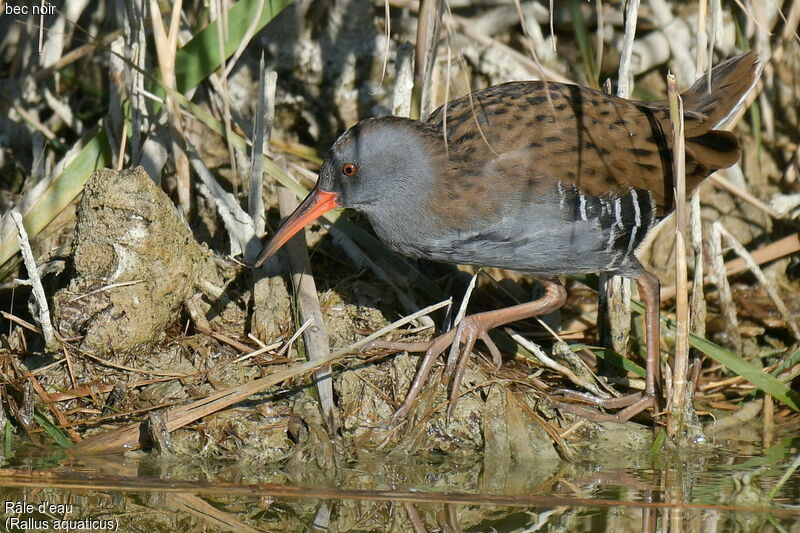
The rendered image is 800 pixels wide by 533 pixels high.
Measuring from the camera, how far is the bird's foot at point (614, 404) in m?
4.00

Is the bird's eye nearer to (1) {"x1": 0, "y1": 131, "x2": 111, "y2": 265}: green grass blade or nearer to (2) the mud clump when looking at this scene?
(2) the mud clump

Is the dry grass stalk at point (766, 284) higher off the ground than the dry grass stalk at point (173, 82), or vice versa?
the dry grass stalk at point (173, 82)

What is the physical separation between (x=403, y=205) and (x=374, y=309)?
58cm

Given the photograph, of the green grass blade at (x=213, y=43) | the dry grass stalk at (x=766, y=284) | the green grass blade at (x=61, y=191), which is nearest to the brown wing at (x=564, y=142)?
the dry grass stalk at (x=766, y=284)

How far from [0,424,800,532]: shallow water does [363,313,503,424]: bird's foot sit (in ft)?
1.06

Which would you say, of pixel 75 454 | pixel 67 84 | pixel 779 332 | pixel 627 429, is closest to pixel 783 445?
pixel 627 429

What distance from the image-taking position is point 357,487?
132 inches

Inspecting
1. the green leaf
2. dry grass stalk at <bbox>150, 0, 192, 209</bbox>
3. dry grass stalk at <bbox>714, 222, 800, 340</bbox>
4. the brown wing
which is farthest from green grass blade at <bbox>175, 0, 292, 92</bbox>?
dry grass stalk at <bbox>714, 222, 800, 340</bbox>

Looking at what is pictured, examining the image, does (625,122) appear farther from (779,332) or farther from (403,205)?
(779,332)

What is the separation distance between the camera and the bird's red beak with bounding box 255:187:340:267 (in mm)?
3984

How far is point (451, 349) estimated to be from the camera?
4000 mm

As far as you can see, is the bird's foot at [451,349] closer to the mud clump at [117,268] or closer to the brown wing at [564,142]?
the brown wing at [564,142]

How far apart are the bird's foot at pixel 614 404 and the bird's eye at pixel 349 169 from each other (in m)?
1.17

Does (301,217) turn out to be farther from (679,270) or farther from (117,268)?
(679,270)
